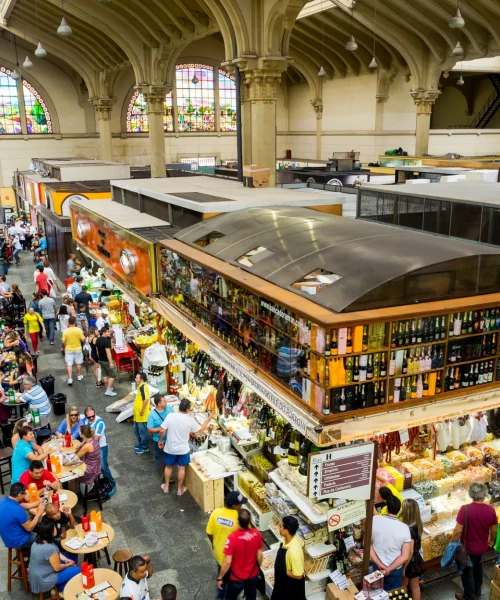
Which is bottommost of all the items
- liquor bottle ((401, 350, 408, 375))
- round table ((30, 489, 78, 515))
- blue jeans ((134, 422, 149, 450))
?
blue jeans ((134, 422, 149, 450))

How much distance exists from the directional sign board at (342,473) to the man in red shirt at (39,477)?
3.01 m

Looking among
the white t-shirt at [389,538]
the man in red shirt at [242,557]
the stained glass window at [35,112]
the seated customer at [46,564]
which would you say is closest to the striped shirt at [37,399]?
the seated customer at [46,564]

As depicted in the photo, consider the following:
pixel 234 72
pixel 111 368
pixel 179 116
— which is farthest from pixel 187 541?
pixel 179 116

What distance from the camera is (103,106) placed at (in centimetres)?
3069

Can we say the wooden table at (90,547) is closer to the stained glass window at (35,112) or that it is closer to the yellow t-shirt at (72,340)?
the yellow t-shirt at (72,340)

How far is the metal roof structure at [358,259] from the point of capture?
5.38 m

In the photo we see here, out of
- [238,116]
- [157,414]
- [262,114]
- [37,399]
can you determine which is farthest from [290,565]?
[238,116]

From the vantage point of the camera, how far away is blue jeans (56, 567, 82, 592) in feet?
17.9

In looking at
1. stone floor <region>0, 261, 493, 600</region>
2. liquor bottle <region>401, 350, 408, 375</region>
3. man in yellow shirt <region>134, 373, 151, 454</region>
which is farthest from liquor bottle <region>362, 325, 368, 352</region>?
man in yellow shirt <region>134, 373, 151, 454</region>

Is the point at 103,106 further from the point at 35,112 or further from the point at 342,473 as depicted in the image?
the point at 342,473

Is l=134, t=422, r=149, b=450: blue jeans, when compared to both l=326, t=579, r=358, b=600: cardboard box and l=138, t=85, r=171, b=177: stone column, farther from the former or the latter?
l=138, t=85, r=171, b=177: stone column

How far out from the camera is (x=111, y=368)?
1189 centimetres

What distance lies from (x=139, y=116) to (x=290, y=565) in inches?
1341

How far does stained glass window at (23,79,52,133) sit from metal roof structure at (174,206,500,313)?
1178 inches
